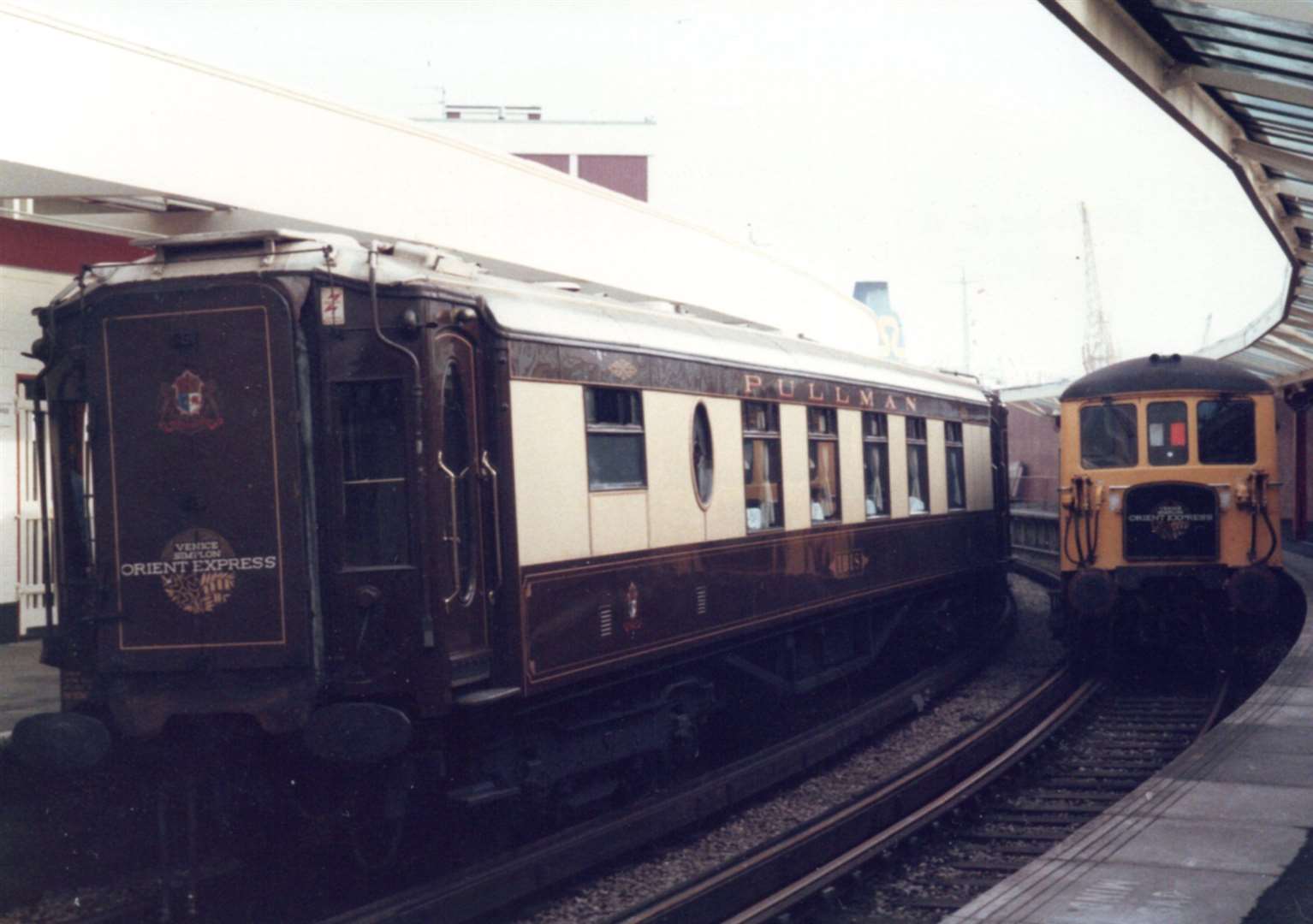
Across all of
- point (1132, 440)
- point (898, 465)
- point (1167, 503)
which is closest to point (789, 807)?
point (898, 465)

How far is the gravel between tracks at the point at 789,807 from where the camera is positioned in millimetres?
7598

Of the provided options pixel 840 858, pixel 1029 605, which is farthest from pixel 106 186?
pixel 1029 605

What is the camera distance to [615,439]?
352 inches

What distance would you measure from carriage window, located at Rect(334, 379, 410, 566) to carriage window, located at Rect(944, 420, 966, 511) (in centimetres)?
933

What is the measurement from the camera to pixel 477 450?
763 centimetres

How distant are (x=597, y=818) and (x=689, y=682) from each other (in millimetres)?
1694

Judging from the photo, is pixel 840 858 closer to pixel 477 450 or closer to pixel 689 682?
pixel 689 682

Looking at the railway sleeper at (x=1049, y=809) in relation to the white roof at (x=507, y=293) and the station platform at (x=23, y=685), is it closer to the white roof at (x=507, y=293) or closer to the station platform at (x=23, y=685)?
the white roof at (x=507, y=293)

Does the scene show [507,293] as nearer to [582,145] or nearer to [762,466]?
[762,466]

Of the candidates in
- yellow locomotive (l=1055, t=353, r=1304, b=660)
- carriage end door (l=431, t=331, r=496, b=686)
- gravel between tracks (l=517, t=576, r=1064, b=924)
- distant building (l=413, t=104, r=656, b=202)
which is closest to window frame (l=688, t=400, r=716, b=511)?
gravel between tracks (l=517, t=576, r=1064, b=924)

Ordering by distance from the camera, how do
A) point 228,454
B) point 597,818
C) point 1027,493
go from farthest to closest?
1. point 1027,493
2. point 597,818
3. point 228,454

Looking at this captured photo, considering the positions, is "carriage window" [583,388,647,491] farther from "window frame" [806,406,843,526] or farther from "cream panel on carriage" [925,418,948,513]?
"cream panel on carriage" [925,418,948,513]

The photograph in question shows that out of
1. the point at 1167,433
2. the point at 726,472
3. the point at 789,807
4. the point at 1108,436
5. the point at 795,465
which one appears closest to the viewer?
the point at 789,807

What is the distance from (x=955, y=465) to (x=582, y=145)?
89.5 feet
